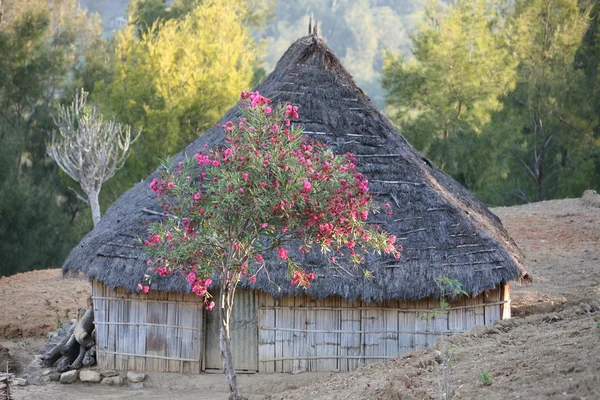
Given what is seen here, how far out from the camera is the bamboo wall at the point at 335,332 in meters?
12.6

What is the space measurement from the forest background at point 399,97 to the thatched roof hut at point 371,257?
42.3ft

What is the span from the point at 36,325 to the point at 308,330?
6.15 meters

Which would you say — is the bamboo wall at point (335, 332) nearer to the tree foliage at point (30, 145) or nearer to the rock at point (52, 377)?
the rock at point (52, 377)

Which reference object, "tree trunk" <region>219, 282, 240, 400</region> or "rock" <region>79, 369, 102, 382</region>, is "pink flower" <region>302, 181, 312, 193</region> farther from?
"rock" <region>79, 369, 102, 382</region>

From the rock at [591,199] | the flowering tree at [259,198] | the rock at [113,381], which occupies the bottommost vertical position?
the rock at [113,381]

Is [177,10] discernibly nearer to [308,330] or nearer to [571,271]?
[571,271]

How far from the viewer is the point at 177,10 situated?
35688 millimetres

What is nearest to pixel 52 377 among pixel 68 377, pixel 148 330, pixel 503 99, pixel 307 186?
pixel 68 377

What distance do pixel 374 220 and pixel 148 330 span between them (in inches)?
147

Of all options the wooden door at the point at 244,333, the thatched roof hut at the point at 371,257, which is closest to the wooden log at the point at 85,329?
the thatched roof hut at the point at 371,257

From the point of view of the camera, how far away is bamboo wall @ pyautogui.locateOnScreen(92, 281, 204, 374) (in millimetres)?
12805

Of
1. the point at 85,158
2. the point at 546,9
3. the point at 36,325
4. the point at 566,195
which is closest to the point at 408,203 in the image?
the point at 36,325

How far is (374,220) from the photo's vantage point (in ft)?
41.2

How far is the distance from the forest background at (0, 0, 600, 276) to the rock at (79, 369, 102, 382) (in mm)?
13724
